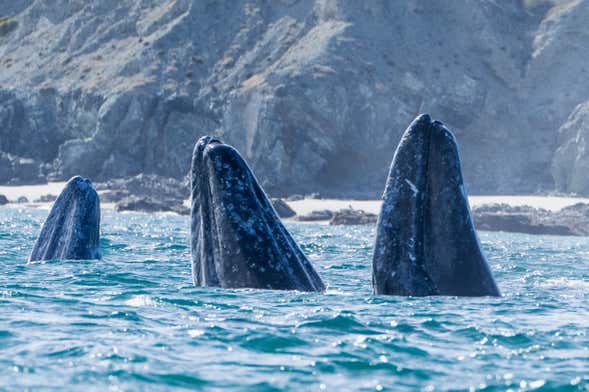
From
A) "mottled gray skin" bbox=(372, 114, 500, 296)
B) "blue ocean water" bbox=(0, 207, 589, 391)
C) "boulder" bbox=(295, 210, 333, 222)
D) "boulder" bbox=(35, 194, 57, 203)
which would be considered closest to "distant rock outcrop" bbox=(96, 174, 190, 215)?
"boulder" bbox=(35, 194, 57, 203)

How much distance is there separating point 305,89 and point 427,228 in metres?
56.6

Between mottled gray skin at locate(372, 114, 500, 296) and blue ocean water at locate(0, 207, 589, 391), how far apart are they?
0.21m

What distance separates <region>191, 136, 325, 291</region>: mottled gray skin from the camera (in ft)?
40.1

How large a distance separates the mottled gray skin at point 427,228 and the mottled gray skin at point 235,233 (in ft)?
3.31

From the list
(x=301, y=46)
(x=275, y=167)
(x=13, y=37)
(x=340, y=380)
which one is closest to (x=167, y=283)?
(x=340, y=380)

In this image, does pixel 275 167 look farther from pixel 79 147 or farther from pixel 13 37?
pixel 13 37

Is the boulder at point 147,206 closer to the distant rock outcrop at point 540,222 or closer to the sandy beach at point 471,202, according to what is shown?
the sandy beach at point 471,202

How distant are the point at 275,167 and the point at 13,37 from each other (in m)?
32.3

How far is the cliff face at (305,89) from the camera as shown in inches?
2648

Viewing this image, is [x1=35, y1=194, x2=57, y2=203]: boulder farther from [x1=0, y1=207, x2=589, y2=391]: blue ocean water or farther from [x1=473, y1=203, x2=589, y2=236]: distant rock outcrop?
[x1=0, y1=207, x2=589, y2=391]: blue ocean water

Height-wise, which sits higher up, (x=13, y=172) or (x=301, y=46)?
(x=301, y=46)

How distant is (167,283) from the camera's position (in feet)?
49.6

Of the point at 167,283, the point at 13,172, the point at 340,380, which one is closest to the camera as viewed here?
the point at 340,380

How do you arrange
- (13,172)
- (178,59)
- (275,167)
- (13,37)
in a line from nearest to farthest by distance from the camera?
(275,167)
(13,172)
(178,59)
(13,37)
